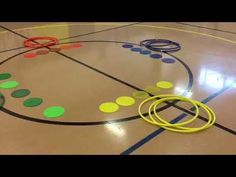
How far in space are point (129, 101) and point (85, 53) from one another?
2.52 ft

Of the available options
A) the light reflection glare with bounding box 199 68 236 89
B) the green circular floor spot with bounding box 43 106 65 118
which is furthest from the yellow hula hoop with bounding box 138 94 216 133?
the green circular floor spot with bounding box 43 106 65 118

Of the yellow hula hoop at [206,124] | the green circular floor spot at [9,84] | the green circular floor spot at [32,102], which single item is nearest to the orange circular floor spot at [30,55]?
the green circular floor spot at [9,84]

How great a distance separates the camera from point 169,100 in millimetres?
1196

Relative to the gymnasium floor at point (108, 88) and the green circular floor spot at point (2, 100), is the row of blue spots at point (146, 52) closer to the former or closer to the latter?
the gymnasium floor at point (108, 88)

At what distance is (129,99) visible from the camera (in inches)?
47.5

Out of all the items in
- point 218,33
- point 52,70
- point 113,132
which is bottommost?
point 113,132

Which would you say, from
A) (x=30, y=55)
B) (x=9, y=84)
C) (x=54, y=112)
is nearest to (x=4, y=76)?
(x=9, y=84)

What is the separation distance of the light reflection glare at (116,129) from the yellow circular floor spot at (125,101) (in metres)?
0.18

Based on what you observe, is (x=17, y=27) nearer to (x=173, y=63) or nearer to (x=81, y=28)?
(x=81, y=28)

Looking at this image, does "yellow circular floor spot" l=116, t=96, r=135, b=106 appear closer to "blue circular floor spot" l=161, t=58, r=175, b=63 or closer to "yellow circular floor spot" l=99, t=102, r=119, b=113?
"yellow circular floor spot" l=99, t=102, r=119, b=113

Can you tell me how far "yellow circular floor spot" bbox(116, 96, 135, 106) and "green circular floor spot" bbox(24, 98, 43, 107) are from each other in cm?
38

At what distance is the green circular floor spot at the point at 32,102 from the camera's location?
1.14m

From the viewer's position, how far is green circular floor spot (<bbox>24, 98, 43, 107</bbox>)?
3.75ft

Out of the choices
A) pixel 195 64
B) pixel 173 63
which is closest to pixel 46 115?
pixel 173 63
